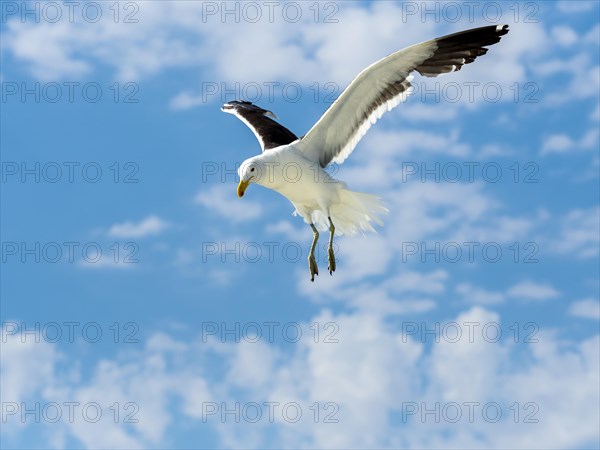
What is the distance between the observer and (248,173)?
1509cm

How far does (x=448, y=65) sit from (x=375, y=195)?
85.6 inches

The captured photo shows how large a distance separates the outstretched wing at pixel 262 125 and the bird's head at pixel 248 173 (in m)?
1.17

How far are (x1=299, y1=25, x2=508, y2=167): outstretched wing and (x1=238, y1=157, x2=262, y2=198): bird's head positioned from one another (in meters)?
0.89

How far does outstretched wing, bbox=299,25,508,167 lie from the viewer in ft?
50.1

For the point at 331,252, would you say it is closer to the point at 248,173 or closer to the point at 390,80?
the point at 248,173

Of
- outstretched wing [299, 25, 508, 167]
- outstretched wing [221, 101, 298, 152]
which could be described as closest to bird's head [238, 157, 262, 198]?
outstretched wing [299, 25, 508, 167]

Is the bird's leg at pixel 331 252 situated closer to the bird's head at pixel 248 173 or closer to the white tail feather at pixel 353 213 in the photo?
the white tail feather at pixel 353 213

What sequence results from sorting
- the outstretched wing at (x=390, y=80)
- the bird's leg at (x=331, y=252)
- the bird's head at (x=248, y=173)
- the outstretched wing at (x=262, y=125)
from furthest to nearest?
1. the outstretched wing at (x=262, y=125)
2. the bird's leg at (x=331, y=252)
3. the outstretched wing at (x=390, y=80)
4. the bird's head at (x=248, y=173)

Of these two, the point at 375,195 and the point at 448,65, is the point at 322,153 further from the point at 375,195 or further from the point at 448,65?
the point at 448,65

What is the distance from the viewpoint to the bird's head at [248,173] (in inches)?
594

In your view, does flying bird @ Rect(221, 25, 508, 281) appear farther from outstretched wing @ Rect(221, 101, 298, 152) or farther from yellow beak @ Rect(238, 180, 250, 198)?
outstretched wing @ Rect(221, 101, 298, 152)

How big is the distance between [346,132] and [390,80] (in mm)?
993

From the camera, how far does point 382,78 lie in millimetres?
15320

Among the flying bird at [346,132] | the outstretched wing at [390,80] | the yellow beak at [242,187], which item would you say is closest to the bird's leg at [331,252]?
the flying bird at [346,132]
